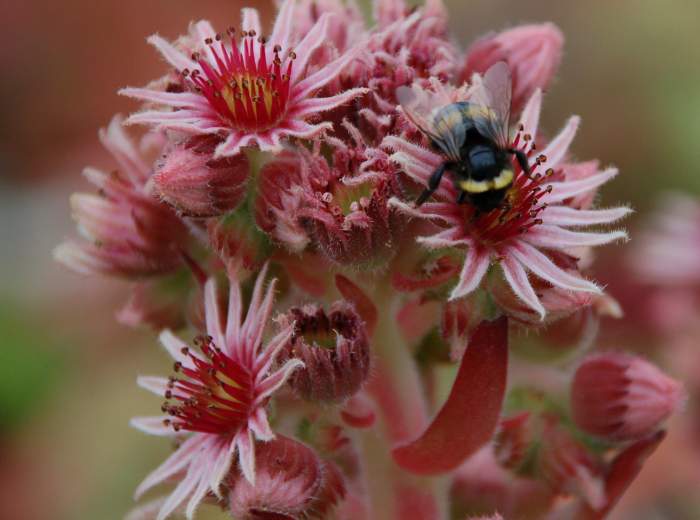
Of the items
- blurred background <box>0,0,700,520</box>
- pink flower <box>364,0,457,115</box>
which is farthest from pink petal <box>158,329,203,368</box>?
A: blurred background <box>0,0,700,520</box>

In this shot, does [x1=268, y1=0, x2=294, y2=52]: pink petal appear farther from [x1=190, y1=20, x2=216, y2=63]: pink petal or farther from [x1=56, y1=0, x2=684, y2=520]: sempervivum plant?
[x1=190, y1=20, x2=216, y2=63]: pink petal

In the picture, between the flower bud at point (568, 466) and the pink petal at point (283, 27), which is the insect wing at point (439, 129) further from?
the flower bud at point (568, 466)

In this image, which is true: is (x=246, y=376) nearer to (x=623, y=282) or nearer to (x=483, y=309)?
(x=483, y=309)

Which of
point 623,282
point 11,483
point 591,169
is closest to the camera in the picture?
point 591,169

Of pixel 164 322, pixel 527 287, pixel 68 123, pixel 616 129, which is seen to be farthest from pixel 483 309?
pixel 68 123

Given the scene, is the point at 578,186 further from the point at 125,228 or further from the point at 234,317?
the point at 125,228

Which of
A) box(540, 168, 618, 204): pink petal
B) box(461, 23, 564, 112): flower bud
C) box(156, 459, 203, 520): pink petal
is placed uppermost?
box(461, 23, 564, 112): flower bud
